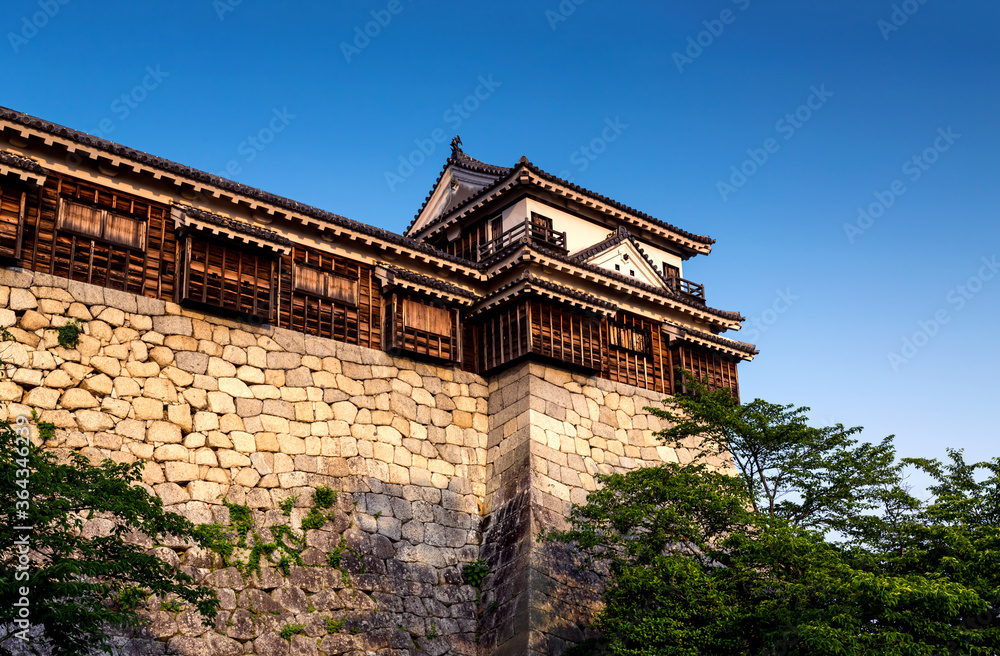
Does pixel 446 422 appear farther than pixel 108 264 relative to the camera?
Yes

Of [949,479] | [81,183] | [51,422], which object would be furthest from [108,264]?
[949,479]

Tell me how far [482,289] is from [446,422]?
407 cm

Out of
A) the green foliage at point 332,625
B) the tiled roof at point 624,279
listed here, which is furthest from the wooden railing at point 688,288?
the green foliage at point 332,625

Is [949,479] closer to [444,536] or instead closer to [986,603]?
[986,603]

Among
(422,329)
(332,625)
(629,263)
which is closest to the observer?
(332,625)

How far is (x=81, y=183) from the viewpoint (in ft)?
64.8

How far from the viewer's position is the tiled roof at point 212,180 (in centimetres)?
1906

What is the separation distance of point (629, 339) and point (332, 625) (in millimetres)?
11973

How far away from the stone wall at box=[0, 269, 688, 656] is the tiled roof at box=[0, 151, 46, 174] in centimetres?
202

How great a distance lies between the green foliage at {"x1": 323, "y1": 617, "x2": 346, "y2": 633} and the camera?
18.9 meters

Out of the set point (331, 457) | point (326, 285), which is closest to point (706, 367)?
point (326, 285)

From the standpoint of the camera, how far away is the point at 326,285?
23.0 meters

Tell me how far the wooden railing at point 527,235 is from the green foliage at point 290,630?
38.0 ft

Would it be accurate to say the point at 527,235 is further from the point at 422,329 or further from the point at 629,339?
the point at 422,329
